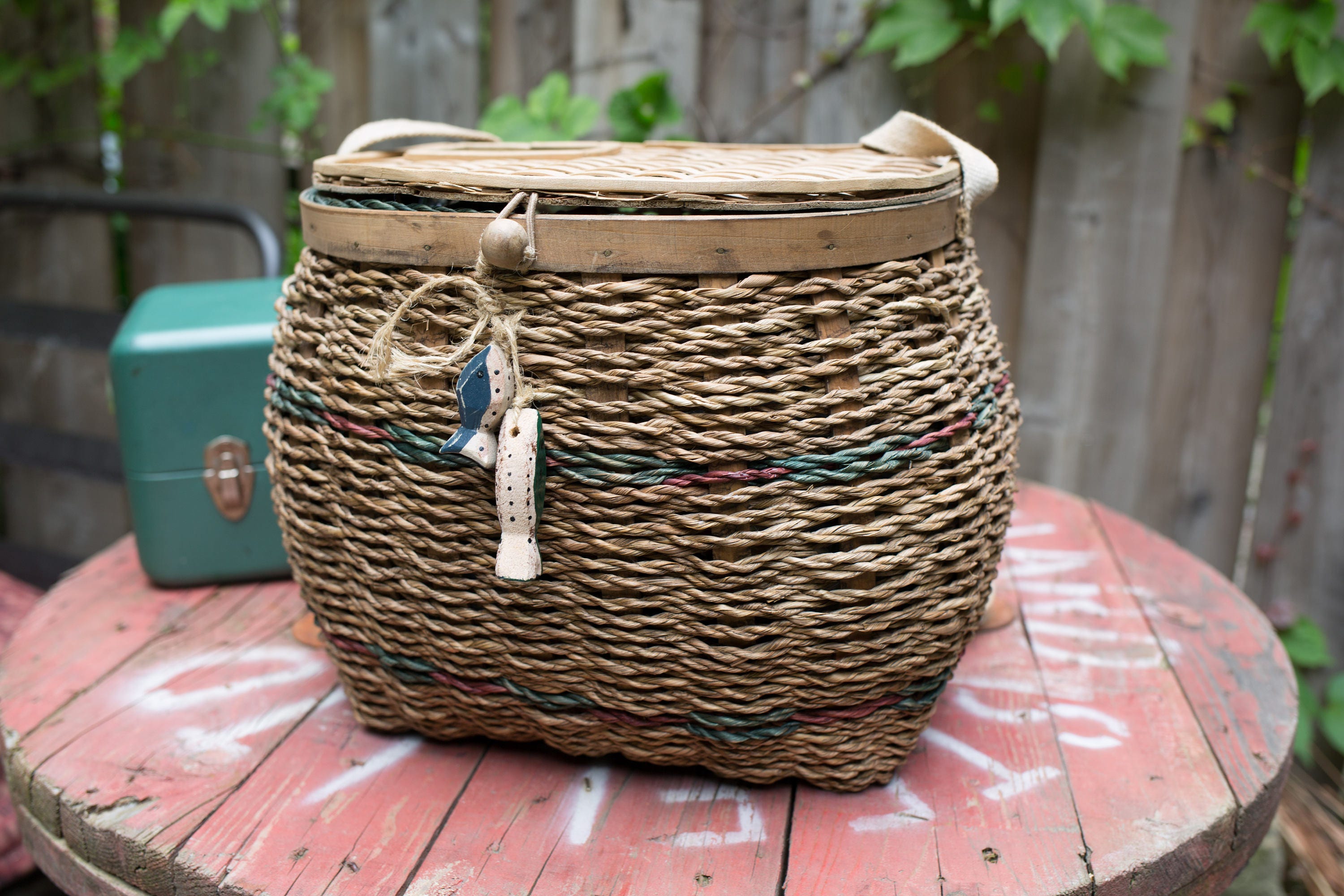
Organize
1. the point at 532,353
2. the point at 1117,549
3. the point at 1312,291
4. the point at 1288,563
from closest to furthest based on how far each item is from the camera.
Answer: the point at 532,353
the point at 1117,549
the point at 1312,291
the point at 1288,563

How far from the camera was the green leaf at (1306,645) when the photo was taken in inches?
71.6

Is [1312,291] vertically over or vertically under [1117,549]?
over

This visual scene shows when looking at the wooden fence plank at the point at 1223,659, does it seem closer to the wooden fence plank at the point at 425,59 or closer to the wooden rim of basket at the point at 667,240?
the wooden rim of basket at the point at 667,240

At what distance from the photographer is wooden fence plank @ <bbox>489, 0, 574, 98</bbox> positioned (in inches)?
75.4

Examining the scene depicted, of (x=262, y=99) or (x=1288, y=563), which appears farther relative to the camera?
(x=262, y=99)

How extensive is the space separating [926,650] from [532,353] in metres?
0.38

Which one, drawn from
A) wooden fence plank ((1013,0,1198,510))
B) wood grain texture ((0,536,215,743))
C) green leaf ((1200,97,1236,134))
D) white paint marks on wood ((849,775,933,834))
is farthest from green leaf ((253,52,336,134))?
white paint marks on wood ((849,775,933,834))

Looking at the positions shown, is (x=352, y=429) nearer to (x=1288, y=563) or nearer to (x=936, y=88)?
(x=936, y=88)

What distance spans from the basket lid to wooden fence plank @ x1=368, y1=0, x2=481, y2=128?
0.97m

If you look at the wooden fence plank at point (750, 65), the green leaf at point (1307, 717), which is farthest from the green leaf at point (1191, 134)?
the green leaf at point (1307, 717)

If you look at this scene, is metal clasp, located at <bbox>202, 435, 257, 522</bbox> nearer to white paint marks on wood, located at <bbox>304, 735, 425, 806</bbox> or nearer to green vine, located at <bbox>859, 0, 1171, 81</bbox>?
white paint marks on wood, located at <bbox>304, 735, 425, 806</bbox>

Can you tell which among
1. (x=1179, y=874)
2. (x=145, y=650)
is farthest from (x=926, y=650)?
(x=145, y=650)

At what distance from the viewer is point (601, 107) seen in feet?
6.02

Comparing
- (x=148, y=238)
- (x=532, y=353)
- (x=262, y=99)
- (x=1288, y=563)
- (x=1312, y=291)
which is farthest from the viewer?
(x=148, y=238)
